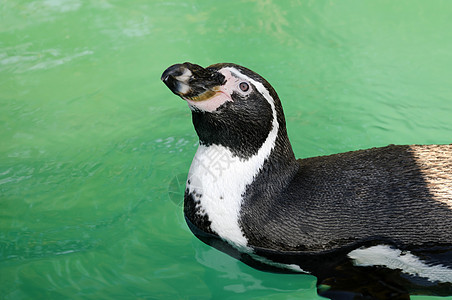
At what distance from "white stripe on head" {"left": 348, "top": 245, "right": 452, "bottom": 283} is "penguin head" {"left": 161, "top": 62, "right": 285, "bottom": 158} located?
668 millimetres

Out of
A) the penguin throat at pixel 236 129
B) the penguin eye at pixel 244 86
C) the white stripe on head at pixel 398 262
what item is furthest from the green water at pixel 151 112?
the penguin eye at pixel 244 86

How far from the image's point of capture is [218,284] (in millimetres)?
2834

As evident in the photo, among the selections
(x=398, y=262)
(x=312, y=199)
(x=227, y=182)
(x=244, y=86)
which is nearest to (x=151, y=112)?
(x=227, y=182)

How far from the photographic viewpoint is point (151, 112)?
4.34 metres

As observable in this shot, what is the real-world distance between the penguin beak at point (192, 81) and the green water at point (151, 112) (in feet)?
3.01

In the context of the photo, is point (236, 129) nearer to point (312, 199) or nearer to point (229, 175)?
point (229, 175)

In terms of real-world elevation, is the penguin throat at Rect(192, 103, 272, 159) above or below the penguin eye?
below

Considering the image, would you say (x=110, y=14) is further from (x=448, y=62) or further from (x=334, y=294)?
Answer: (x=334, y=294)

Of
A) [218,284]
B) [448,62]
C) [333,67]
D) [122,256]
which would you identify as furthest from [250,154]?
[448,62]

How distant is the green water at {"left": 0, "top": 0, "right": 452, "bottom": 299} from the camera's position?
2.91 metres

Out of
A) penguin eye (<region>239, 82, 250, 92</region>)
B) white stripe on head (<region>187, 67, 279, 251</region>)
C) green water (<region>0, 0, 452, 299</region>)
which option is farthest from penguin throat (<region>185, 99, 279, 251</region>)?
green water (<region>0, 0, 452, 299</region>)

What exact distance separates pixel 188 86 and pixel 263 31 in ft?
10.6

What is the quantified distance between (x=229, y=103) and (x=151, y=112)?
195 cm

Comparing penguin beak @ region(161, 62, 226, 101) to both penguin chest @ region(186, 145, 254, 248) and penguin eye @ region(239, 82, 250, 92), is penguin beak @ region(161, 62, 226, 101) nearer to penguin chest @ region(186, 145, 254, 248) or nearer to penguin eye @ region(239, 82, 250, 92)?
penguin eye @ region(239, 82, 250, 92)
